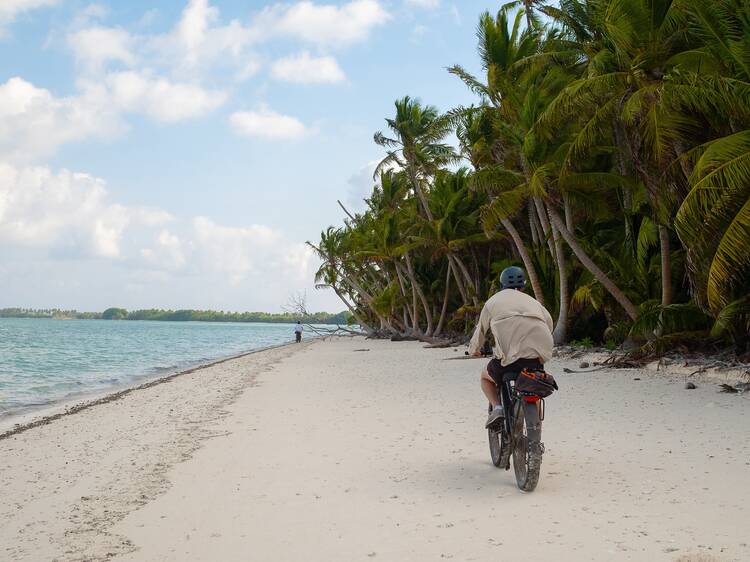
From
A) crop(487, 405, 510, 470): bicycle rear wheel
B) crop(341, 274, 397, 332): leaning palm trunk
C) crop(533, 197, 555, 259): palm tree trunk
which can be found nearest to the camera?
crop(487, 405, 510, 470): bicycle rear wheel

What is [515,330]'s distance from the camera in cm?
466

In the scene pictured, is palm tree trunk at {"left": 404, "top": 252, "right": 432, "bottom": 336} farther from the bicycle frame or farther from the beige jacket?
the beige jacket

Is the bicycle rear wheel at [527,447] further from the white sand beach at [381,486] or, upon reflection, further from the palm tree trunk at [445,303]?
the palm tree trunk at [445,303]

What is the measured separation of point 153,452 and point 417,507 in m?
3.46

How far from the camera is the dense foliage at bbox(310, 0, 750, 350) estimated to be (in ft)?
30.2

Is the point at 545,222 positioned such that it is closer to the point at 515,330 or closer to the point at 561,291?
the point at 561,291

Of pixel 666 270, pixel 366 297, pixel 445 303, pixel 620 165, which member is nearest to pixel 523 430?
pixel 666 270

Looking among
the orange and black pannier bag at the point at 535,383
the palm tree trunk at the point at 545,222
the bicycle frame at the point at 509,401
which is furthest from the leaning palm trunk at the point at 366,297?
the orange and black pannier bag at the point at 535,383

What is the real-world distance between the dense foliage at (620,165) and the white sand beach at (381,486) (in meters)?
2.73

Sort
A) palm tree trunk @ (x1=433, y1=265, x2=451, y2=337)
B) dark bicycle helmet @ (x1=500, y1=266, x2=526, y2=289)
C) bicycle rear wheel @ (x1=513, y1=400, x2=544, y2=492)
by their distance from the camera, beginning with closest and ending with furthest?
bicycle rear wheel @ (x1=513, y1=400, x2=544, y2=492) < dark bicycle helmet @ (x1=500, y1=266, x2=526, y2=289) < palm tree trunk @ (x1=433, y1=265, x2=451, y2=337)

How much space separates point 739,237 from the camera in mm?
8078

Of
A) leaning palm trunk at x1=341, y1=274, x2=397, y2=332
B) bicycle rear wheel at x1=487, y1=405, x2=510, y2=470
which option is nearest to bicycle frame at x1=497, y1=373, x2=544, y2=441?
bicycle rear wheel at x1=487, y1=405, x2=510, y2=470

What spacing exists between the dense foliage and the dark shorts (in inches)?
193

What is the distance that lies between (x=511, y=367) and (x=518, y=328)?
300mm
